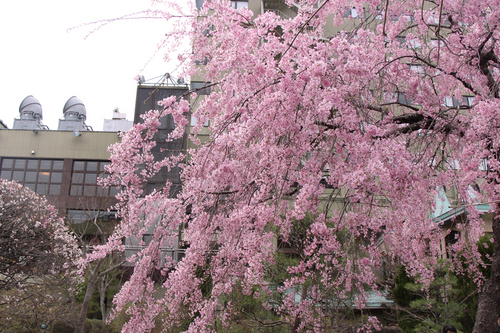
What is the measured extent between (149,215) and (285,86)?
3301 millimetres

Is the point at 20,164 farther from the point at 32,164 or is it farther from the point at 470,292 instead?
the point at 470,292

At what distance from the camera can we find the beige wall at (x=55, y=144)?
64.7 ft

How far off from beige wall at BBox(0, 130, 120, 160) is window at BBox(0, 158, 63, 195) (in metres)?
0.35

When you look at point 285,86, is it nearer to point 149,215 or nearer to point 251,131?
point 251,131

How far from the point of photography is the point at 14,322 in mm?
8977

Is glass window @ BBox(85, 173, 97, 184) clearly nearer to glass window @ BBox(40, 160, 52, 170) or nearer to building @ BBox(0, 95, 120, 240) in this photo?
building @ BBox(0, 95, 120, 240)

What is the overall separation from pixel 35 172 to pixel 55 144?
1.82 meters

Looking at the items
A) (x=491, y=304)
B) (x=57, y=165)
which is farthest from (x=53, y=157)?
(x=491, y=304)

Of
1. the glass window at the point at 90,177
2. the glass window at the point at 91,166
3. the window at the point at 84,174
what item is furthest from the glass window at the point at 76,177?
the glass window at the point at 91,166

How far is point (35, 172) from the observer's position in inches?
766

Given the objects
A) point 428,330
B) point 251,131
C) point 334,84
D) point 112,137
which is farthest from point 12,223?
point 112,137

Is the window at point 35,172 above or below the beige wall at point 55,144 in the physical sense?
below

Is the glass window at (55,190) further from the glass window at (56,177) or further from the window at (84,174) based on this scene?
the window at (84,174)

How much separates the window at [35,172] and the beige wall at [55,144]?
35 cm
